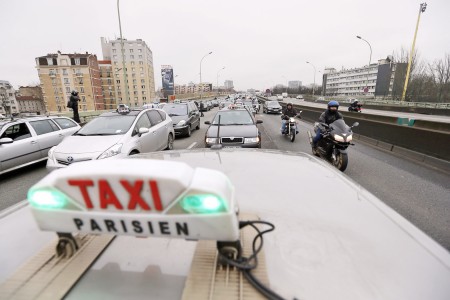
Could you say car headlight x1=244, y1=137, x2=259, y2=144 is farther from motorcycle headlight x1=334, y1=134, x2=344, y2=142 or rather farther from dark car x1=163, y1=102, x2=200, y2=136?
dark car x1=163, y1=102, x2=200, y2=136

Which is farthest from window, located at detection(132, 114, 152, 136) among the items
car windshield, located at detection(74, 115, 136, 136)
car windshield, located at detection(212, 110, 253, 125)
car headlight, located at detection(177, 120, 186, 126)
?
car headlight, located at detection(177, 120, 186, 126)

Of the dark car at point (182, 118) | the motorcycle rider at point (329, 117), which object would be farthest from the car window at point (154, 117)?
the motorcycle rider at point (329, 117)

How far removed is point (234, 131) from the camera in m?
7.48

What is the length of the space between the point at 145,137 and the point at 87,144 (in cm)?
157

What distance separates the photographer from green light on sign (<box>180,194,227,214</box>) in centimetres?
75

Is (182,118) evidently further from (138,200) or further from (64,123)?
(138,200)

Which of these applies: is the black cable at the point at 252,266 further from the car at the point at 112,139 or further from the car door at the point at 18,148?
the car door at the point at 18,148

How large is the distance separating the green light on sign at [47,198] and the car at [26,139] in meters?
7.30

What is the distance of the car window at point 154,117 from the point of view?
798 centimetres

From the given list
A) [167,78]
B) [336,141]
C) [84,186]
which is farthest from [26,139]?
[167,78]

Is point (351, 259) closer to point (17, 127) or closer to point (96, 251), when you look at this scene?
point (96, 251)

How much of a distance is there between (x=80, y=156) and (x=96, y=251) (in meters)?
5.21

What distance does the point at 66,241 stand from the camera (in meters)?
1.02

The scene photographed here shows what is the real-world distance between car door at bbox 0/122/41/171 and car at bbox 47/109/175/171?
157 centimetres
